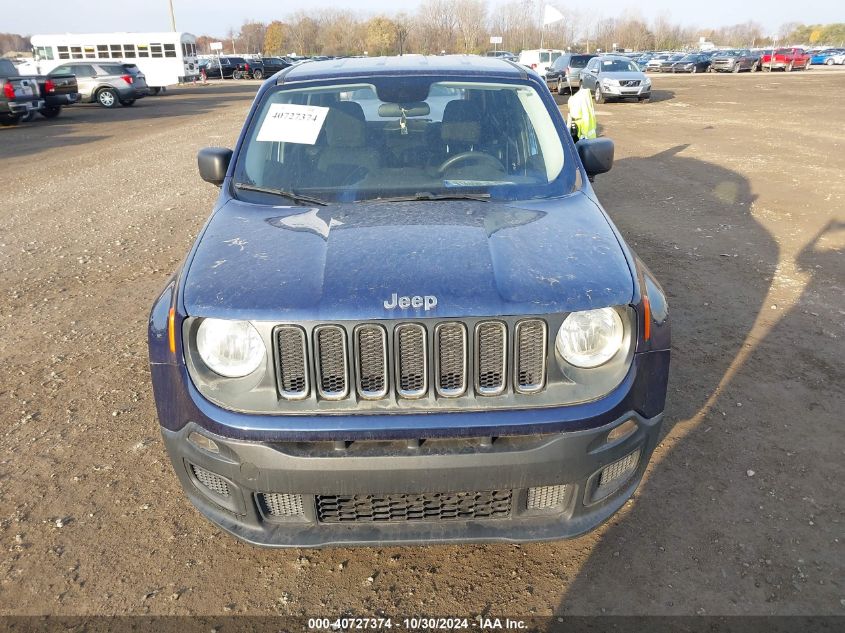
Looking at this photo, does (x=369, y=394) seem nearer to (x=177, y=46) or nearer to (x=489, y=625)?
(x=489, y=625)

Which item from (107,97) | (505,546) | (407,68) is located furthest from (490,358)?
(107,97)

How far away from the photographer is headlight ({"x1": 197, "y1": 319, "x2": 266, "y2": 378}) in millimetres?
2309

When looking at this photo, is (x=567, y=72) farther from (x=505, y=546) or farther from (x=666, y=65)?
(x=666, y=65)

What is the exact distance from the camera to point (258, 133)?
139 inches

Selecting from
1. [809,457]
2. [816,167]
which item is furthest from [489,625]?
[816,167]

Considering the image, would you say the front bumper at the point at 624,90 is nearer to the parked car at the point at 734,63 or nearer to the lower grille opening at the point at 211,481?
the lower grille opening at the point at 211,481

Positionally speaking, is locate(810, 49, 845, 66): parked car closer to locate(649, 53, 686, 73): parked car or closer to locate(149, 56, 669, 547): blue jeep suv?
locate(649, 53, 686, 73): parked car

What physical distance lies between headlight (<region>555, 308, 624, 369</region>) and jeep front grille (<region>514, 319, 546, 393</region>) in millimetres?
100

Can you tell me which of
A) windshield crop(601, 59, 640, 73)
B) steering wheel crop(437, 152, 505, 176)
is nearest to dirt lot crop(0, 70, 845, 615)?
steering wheel crop(437, 152, 505, 176)

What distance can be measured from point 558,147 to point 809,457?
6.60 feet

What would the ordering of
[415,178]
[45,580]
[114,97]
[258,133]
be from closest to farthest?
[45,580]
[415,178]
[258,133]
[114,97]

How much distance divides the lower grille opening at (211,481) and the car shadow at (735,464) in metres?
1.32

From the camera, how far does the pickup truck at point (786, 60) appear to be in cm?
4688

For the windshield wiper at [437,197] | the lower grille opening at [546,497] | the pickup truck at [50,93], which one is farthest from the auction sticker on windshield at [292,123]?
the pickup truck at [50,93]
